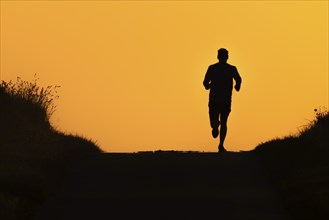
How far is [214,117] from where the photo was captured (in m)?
24.3

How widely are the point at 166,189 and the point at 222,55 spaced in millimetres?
7613

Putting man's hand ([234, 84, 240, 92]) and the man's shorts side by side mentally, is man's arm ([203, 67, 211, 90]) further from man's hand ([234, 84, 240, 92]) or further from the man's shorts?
man's hand ([234, 84, 240, 92])

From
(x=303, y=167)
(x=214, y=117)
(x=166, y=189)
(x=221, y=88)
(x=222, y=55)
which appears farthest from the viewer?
(x=214, y=117)

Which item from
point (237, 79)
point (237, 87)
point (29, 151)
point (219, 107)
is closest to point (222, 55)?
point (237, 79)

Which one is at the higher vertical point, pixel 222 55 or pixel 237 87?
pixel 222 55

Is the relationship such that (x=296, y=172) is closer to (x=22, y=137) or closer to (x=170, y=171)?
(x=170, y=171)

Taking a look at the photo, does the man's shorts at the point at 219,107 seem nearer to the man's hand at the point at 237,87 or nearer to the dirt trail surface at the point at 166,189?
the man's hand at the point at 237,87

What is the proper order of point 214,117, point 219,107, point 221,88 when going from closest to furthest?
1. point 221,88
2. point 219,107
3. point 214,117

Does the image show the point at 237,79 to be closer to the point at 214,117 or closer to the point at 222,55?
the point at 222,55

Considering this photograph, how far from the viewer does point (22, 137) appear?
2117cm

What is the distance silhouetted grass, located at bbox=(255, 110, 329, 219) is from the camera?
1475 centimetres

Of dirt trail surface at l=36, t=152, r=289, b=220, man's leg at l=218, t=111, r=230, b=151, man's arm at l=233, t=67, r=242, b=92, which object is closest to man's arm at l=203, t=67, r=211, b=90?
man's arm at l=233, t=67, r=242, b=92

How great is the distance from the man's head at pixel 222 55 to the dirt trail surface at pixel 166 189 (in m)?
3.71

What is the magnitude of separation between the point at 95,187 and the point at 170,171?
1871 millimetres
